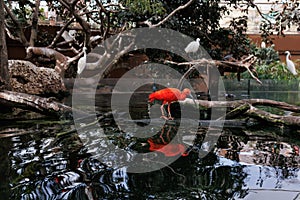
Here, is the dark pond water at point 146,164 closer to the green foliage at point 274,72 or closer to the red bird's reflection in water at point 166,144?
the red bird's reflection in water at point 166,144

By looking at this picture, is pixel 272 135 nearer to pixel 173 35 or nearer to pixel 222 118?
pixel 222 118

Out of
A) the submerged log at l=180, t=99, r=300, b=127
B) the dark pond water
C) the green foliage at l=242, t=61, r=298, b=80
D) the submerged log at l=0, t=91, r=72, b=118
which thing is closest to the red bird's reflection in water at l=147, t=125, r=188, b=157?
the dark pond water

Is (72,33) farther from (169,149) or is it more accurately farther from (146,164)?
(146,164)

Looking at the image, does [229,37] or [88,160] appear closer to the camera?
[88,160]

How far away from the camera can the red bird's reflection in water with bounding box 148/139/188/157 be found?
7.76 ft

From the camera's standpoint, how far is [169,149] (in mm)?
2486

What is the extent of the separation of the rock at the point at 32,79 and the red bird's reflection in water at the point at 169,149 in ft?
14.0

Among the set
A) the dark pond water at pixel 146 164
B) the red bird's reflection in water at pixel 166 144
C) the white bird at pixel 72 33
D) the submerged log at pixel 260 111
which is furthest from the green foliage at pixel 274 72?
the red bird's reflection in water at pixel 166 144

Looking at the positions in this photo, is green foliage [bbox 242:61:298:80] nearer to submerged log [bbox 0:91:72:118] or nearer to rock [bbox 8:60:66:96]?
rock [bbox 8:60:66:96]

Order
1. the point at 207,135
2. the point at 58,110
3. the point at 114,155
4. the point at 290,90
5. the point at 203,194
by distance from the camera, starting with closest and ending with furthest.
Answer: the point at 203,194 < the point at 114,155 < the point at 207,135 < the point at 58,110 < the point at 290,90

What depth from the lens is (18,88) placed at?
6.05 m

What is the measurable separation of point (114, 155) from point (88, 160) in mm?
239

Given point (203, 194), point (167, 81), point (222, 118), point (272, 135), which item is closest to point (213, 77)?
point (167, 81)

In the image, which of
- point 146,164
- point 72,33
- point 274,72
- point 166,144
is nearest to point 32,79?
point 72,33
